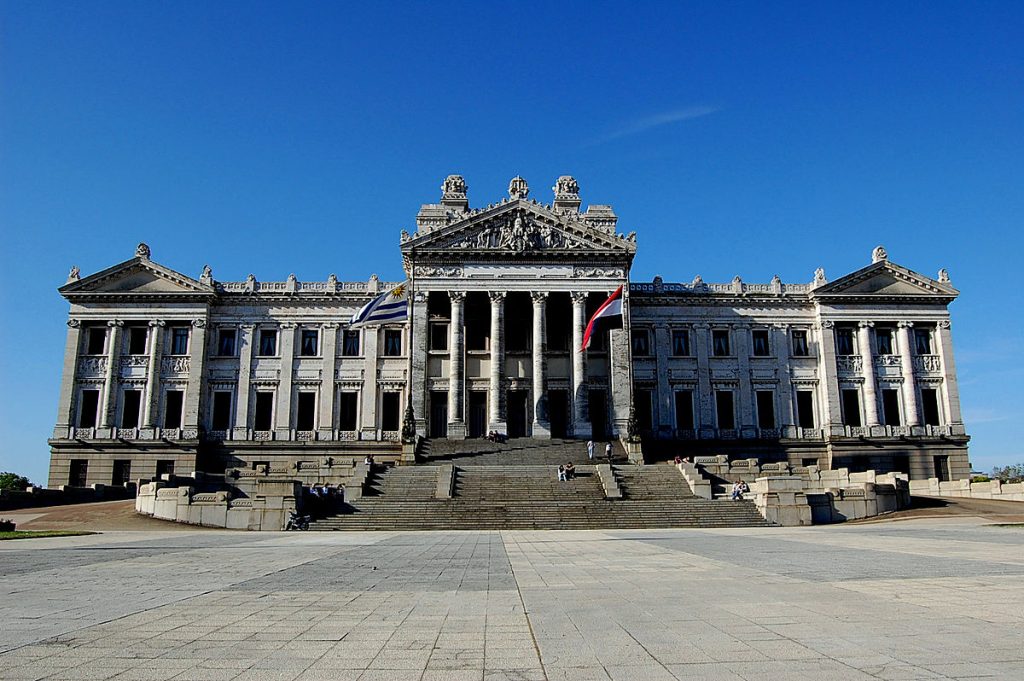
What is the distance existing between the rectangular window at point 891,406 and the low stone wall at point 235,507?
45.9 meters

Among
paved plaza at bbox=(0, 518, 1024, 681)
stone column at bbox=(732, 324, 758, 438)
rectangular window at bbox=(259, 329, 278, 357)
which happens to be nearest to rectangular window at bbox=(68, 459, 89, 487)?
rectangular window at bbox=(259, 329, 278, 357)

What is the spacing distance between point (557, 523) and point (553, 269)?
25511mm

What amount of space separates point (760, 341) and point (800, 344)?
3094 mm

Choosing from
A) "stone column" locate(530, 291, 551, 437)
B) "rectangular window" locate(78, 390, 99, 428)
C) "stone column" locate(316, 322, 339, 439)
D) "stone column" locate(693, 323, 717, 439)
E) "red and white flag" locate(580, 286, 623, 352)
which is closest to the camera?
"red and white flag" locate(580, 286, 623, 352)

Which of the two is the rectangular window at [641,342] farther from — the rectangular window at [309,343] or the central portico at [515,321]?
the rectangular window at [309,343]

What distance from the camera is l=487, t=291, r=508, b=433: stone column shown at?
2035 inches

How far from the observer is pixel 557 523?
3188cm

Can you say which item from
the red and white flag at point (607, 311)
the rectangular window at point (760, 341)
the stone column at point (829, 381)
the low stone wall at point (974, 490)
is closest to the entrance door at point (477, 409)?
the red and white flag at point (607, 311)

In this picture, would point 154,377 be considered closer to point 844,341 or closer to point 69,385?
point 69,385

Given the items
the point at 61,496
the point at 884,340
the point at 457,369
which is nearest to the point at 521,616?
the point at 457,369

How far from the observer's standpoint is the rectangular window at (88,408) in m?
56.6

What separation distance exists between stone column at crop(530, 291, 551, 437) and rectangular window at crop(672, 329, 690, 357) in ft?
39.9

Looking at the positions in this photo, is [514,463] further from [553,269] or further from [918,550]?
[918,550]

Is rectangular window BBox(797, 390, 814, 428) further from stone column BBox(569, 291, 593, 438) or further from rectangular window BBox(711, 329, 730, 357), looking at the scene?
stone column BBox(569, 291, 593, 438)
